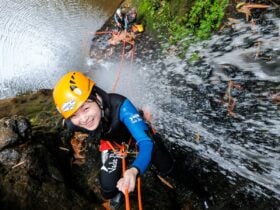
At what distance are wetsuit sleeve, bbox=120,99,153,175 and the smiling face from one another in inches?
11.6

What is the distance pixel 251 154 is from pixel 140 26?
502 centimetres

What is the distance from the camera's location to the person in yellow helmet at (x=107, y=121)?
11.1ft

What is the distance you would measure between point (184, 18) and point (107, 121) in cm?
441

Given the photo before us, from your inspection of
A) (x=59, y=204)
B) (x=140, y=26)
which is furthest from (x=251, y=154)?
(x=140, y=26)

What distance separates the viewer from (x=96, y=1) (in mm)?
10898

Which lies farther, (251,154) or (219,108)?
(219,108)

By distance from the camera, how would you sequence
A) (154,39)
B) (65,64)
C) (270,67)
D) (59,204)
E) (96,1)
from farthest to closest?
1. (96,1)
2. (65,64)
3. (154,39)
4. (270,67)
5. (59,204)

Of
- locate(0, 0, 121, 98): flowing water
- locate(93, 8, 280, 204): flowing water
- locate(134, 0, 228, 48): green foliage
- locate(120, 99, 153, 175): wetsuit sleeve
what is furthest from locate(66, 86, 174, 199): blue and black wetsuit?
locate(0, 0, 121, 98): flowing water

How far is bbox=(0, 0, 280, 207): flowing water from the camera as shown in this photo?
4.57m

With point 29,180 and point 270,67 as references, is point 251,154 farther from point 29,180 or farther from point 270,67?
point 29,180

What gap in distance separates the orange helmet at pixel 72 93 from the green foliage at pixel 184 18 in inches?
156

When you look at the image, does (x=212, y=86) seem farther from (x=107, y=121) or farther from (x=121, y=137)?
(x=107, y=121)

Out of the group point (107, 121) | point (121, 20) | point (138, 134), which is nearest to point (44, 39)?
point (121, 20)

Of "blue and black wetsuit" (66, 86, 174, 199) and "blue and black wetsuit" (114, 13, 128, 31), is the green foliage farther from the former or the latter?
"blue and black wetsuit" (66, 86, 174, 199)
